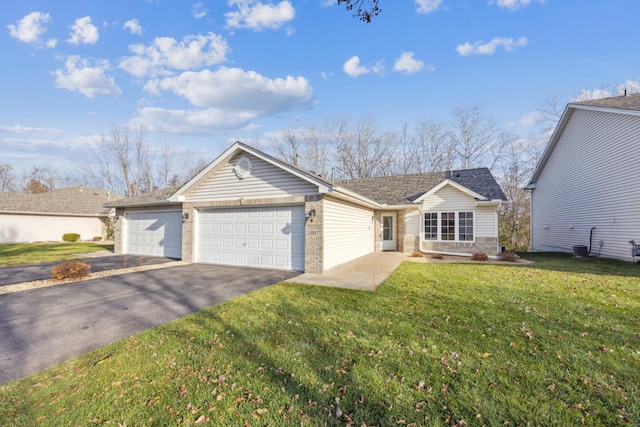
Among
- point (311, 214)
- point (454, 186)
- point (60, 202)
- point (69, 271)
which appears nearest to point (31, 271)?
point (69, 271)

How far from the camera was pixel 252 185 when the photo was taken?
10.8m

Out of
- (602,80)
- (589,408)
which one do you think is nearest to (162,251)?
(589,408)

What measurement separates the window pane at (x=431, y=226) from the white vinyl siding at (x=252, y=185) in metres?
8.78

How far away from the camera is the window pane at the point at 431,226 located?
1557 cm

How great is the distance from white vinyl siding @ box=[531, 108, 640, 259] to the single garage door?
45.3 feet

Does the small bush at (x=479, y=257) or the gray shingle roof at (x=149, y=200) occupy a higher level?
the gray shingle roof at (x=149, y=200)

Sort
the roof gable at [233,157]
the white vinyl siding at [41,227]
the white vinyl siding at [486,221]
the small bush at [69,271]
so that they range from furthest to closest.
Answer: the white vinyl siding at [41,227], the white vinyl siding at [486,221], the roof gable at [233,157], the small bush at [69,271]

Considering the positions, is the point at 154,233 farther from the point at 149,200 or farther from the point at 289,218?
the point at 289,218

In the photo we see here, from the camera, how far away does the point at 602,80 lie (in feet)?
86.0

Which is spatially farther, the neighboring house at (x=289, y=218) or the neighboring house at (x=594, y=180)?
the neighboring house at (x=594, y=180)

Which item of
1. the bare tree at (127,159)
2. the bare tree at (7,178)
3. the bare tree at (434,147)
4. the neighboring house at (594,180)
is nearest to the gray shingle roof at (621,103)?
the neighboring house at (594,180)

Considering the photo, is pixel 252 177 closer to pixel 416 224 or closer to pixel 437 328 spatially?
pixel 437 328

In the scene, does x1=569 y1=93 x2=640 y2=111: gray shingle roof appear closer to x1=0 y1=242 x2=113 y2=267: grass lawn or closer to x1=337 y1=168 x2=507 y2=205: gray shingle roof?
x1=337 y1=168 x2=507 y2=205: gray shingle roof

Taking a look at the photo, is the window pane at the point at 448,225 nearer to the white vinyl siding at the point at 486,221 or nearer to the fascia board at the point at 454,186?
the white vinyl siding at the point at 486,221
